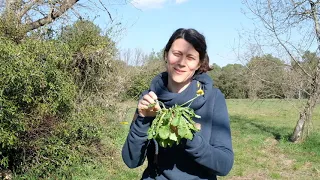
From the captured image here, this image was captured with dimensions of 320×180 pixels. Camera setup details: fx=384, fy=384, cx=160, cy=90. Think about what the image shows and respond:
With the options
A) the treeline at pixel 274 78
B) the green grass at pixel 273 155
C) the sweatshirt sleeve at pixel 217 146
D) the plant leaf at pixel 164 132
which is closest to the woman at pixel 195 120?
the sweatshirt sleeve at pixel 217 146

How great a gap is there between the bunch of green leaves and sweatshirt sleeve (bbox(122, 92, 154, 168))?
11 centimetres

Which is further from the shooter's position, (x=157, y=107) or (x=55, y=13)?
(x=55, y=13)

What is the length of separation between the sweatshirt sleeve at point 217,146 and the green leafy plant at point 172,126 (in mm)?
63

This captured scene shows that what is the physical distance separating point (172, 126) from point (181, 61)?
342 mm

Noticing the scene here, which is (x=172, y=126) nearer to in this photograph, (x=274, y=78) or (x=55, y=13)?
(x=55, y=13)

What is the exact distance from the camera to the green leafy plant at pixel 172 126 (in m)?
1.55

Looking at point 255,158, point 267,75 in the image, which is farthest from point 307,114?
point 255,158

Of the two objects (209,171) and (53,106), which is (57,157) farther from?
(209,171)

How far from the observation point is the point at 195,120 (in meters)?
1.78

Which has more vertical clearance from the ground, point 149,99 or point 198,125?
point 149,99

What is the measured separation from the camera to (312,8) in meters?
10.4

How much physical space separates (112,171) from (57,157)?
1.67 meters

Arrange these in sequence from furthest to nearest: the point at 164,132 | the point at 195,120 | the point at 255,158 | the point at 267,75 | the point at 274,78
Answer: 1. the point at 267,75
2. the point at 274,78
3. the point at 255,158
4. the point at 195,120
5. the point at 164,132

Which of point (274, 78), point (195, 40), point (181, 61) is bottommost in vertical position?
point (181, 61)
